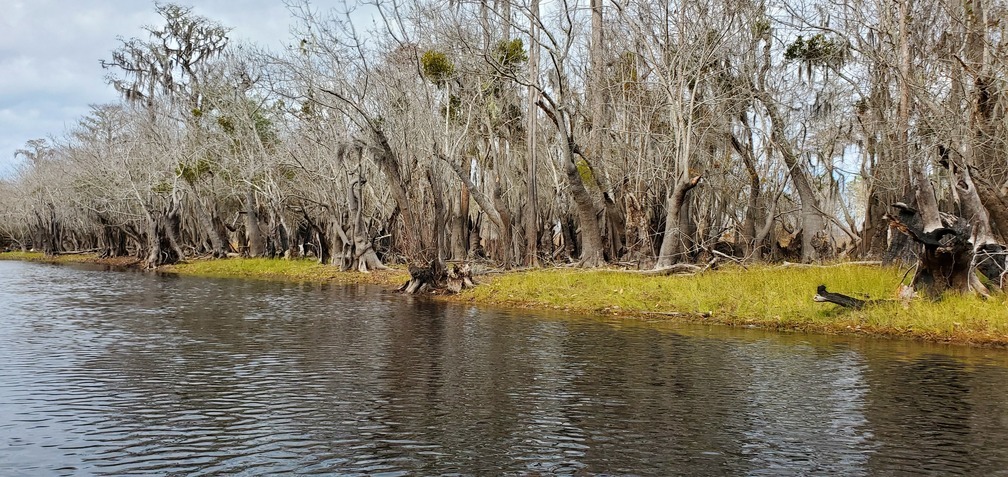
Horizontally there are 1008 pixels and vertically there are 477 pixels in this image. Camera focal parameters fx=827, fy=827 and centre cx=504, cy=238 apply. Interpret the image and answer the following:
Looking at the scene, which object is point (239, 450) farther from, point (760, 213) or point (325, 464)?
point (760, 213)

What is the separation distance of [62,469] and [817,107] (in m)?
29.1

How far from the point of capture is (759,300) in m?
19.8

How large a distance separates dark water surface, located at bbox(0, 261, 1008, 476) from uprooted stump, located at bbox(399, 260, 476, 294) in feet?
27.5

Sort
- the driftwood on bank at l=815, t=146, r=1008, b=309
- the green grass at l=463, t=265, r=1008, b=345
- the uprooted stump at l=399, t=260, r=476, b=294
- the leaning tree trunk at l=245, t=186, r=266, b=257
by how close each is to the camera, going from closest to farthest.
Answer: the green grass at l=463, t=265, r=1008, b=345 → the driftwood on bank at l=815, t=146, r=1008, b=309 → the uprooted stump at l=399, t=260, r=476, b=294 → the leaning tree trunk at l=245, t=186, r=266, b=257

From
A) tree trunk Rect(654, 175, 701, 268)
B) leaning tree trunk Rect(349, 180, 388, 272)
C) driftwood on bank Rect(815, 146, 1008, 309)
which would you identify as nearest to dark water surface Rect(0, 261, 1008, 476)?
driftwood on bank Rect(815, 146, 1008, 309)

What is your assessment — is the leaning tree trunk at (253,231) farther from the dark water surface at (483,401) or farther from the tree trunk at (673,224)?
the dark water surface at (483,401)

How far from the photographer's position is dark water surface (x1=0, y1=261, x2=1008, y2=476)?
772cm

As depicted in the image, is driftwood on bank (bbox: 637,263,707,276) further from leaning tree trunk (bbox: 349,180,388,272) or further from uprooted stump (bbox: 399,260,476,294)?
leaning tree trunk (bbox: 349,180,388,272)

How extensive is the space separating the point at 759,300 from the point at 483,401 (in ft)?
37.7

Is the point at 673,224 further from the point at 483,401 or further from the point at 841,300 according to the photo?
the point at 483,401

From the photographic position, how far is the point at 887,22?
19.8 metres

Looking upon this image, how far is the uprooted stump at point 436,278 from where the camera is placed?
26.6 meters

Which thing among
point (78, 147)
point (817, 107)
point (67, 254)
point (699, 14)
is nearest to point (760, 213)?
point (817, 107)

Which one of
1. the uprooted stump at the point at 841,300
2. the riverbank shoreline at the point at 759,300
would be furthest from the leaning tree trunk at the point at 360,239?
the uprooted stump at the point at 841,300
